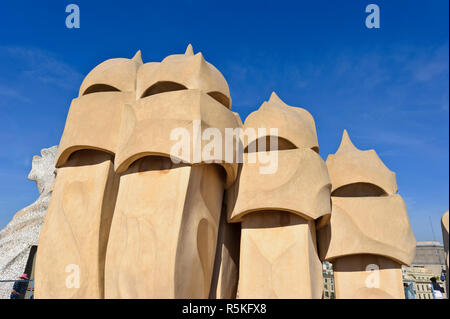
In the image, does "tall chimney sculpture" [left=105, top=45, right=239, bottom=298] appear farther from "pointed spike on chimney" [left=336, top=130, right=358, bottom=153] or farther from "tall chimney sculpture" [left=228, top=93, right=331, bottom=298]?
"pointed spike on chimney" [left=336, top=130, right=358, bottom=153]

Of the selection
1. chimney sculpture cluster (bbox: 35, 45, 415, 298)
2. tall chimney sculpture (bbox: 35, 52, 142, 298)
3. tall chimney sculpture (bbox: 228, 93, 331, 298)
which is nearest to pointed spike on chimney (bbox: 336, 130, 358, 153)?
chimney sculpture cluster (bbox: 35, 45, 415, 298)

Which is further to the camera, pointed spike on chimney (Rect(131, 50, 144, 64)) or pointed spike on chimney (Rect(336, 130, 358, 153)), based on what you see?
pointed spike on chimney (Rect(336, 130, 358, 153))

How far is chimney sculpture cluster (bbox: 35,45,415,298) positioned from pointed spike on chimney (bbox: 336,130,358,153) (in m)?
0.94

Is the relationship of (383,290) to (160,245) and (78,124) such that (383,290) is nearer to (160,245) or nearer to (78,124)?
(160,245)

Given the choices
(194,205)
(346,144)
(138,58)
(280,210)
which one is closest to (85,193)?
(194,205)

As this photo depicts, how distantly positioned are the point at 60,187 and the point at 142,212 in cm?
302

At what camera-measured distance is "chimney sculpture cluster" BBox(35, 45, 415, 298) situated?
7047mm

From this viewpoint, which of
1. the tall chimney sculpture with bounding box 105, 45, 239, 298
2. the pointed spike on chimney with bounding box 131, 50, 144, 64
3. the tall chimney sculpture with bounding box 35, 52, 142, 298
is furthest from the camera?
the pointed spike on chimney with bounding box 131, 50, 144, 64

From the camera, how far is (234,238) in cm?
1009

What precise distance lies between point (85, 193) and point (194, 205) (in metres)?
3.03

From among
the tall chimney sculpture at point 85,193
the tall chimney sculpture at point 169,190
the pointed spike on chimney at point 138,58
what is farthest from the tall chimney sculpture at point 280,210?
the pointed spike on chimney at point 138,58

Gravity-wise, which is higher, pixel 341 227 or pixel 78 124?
pixel 78 124

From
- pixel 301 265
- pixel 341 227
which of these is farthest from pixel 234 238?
pixel 341 227
